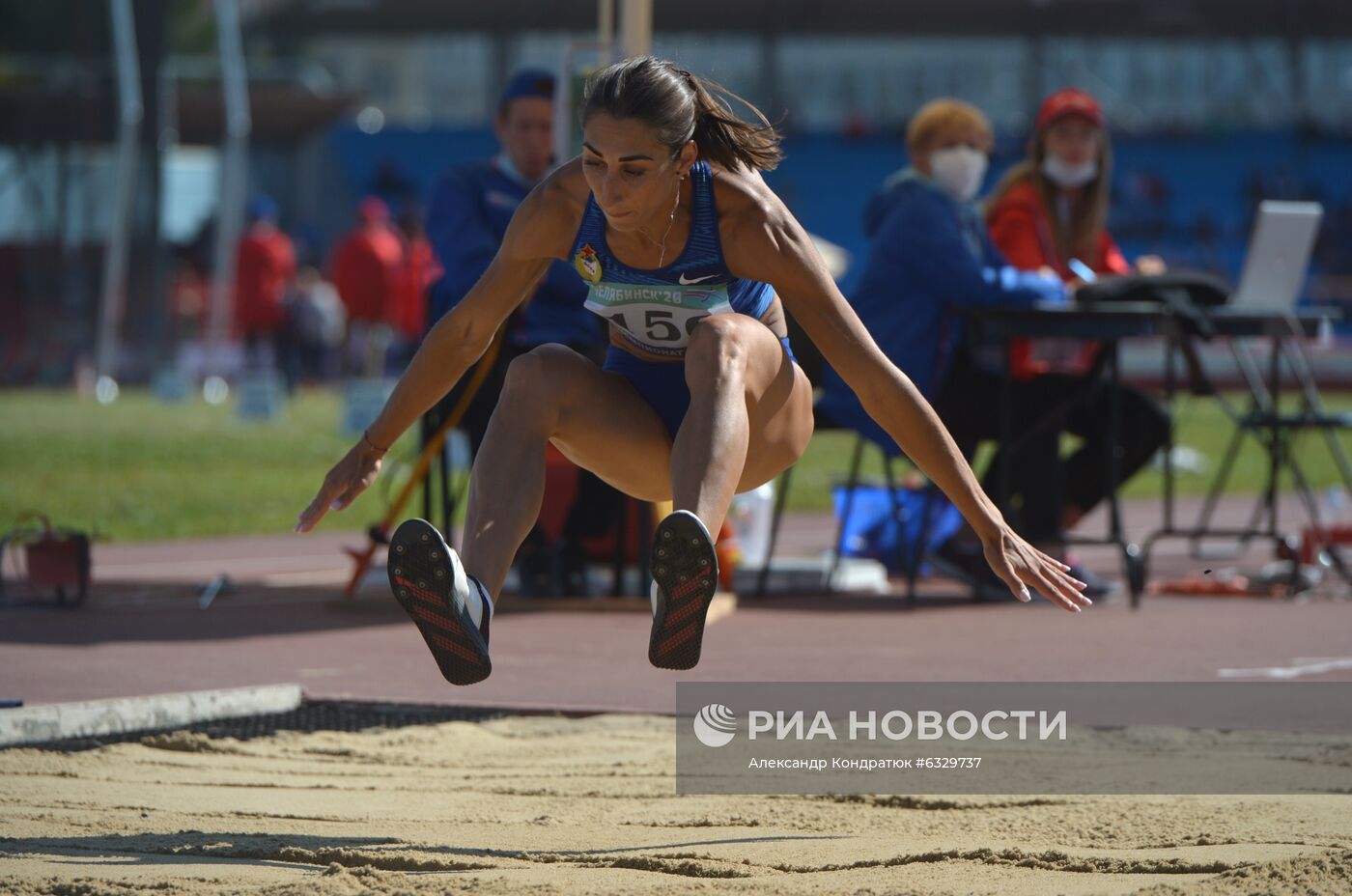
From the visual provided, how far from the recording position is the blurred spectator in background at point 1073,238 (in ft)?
26.2

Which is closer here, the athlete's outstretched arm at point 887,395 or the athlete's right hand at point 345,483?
the athlete's outstretched arm at point 887,395

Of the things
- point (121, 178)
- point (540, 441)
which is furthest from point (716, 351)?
point (121, 178)

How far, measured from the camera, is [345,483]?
403 centimetres

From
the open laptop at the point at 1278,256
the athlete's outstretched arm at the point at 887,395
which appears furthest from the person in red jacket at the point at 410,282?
the athlete's outstretched arm at the point at 887,395

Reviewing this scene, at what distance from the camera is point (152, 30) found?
841 inches

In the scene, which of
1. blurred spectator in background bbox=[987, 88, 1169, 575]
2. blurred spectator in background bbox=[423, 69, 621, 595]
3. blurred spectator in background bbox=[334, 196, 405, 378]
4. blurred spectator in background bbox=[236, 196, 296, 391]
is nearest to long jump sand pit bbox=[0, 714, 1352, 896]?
blurred spectator in background bbox=[423, 69, 621, 595]

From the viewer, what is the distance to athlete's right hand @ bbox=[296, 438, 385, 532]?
3.99 meters

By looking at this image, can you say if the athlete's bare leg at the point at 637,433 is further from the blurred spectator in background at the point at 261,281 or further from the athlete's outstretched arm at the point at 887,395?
the blurred spectator in background at the point at 261,281

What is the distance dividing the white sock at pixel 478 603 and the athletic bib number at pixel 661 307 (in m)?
0.76

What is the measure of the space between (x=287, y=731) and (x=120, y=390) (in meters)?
20.3

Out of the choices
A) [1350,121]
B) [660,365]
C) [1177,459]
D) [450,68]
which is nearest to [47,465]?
[1177,459]

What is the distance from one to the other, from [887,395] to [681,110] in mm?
773

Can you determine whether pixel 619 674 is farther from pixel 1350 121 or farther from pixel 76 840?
pixel 1350 121

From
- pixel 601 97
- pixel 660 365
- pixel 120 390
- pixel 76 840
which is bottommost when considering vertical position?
pixel 120 390
